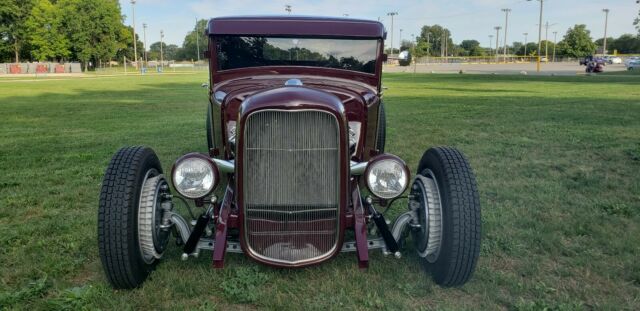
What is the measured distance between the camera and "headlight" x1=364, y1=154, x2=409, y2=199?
3113 mm

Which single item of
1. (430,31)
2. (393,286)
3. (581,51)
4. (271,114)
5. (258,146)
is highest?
(430,31)

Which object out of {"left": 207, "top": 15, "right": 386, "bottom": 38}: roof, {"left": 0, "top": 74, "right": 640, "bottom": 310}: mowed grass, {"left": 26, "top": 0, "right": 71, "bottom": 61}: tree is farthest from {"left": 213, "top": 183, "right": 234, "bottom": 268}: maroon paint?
{"left": 26, "top": 0, "right": 71, "bottom": 61}: tree

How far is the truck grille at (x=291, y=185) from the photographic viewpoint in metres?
2.82

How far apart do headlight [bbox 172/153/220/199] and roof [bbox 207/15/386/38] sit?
1.76m

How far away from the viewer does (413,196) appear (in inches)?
132

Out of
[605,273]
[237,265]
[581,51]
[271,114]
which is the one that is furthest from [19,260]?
A: [581,51]

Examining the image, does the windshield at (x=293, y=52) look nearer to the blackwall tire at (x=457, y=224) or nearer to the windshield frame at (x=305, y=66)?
the windshield frame at (x=305, y=66)

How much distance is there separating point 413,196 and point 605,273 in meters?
1.41

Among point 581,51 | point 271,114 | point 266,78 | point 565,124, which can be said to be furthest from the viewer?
point 581,51

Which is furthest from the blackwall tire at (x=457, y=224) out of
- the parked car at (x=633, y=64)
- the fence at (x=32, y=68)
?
the fence at (x=32, y=68)

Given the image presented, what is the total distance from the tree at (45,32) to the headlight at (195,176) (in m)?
75.9

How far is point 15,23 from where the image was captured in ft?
220

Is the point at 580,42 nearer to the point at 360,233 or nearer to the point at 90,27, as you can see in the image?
the point at 90,27

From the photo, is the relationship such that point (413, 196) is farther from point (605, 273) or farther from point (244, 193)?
point (605, 273)
